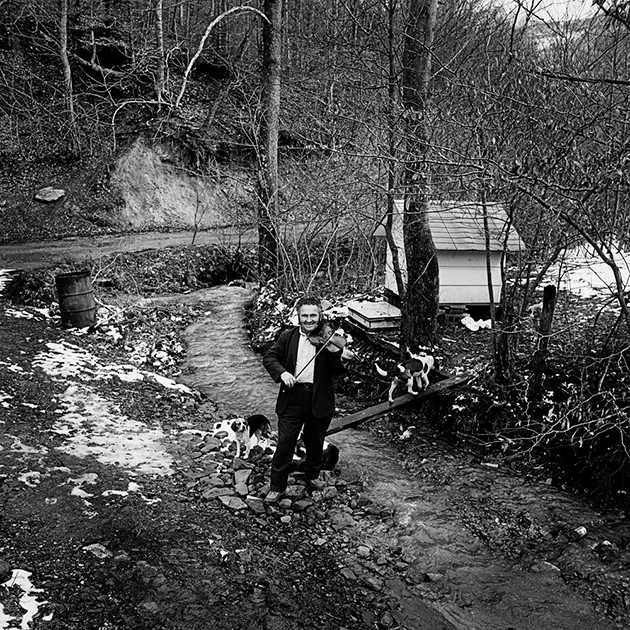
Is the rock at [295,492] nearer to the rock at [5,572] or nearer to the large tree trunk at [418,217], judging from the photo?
the rock at [5,572]

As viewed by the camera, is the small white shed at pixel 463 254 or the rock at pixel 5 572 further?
the small white shed at pixel 463 254

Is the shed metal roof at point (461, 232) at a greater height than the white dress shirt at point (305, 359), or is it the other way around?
the shed metal roof at point (461, 232)

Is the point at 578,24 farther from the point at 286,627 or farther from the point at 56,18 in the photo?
the point at 56,18

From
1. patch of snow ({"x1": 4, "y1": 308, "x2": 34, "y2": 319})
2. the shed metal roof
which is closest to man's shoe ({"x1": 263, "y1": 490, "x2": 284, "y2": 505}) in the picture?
the shed metal roof

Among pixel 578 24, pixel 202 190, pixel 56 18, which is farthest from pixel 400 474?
pixel 56 18

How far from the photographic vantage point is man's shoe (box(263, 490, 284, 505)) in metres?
4.97

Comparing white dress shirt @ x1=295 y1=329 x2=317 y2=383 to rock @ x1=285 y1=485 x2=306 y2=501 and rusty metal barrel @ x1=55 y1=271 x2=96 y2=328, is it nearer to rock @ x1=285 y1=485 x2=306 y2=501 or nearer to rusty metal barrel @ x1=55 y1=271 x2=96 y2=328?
rock @ x1=285 y1=485 x2=306 y2=501

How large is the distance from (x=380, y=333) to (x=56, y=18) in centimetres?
1929

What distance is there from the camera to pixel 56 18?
816 inches

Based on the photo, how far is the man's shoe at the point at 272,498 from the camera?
497 centimetres

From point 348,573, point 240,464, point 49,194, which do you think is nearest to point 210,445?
point 240,464

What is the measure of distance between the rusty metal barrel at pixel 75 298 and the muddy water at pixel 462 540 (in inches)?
140

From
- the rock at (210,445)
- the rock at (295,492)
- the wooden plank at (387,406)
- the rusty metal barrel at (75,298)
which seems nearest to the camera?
the rock at (295,492)

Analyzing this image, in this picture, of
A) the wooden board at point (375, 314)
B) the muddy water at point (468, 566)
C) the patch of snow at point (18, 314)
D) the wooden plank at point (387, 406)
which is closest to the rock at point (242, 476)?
the wooden plank at point (387, 406)
